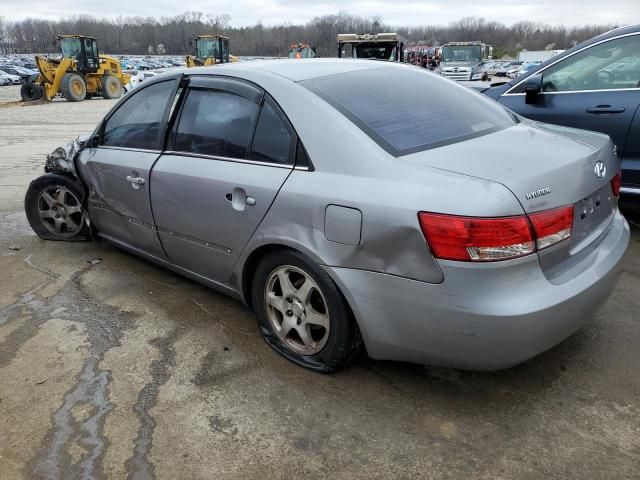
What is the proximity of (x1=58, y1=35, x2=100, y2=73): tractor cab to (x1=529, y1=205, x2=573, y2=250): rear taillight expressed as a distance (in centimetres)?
2519

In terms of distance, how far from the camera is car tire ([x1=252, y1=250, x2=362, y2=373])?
246 centimetres

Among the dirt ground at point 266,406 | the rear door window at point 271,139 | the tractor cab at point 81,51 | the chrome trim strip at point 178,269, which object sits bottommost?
the dirt ground at point 266,406

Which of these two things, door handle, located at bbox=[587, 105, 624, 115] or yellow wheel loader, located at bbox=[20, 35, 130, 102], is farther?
yellow wheel loader, located at bbox=[20, 35, 130, 102]

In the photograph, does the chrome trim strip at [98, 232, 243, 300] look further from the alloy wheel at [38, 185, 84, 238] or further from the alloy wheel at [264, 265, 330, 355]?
the alloy wheel at [38, 185, 84, 238]

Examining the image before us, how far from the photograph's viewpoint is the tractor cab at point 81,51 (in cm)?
2331

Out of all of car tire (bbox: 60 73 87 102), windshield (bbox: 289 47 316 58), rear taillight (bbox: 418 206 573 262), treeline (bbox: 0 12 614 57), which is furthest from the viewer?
treeline (bbox: 0 12 614 57)

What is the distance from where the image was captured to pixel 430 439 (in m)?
2.26

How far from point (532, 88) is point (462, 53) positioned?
1091 inches

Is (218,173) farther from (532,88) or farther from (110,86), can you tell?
(110,86)

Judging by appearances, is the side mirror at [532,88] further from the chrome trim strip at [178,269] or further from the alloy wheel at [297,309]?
the chrome trim strip at [178,269]

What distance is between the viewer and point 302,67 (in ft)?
9.91

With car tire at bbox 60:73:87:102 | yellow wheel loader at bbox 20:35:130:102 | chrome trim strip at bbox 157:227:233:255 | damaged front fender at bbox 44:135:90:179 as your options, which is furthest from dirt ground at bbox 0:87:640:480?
yellow wheel loader at bbox 20:35:130:102

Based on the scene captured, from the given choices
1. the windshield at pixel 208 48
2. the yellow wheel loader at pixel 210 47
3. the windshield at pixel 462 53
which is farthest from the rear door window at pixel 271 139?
the windshield at pixel 462 53

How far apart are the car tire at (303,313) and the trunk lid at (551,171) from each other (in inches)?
28.1
